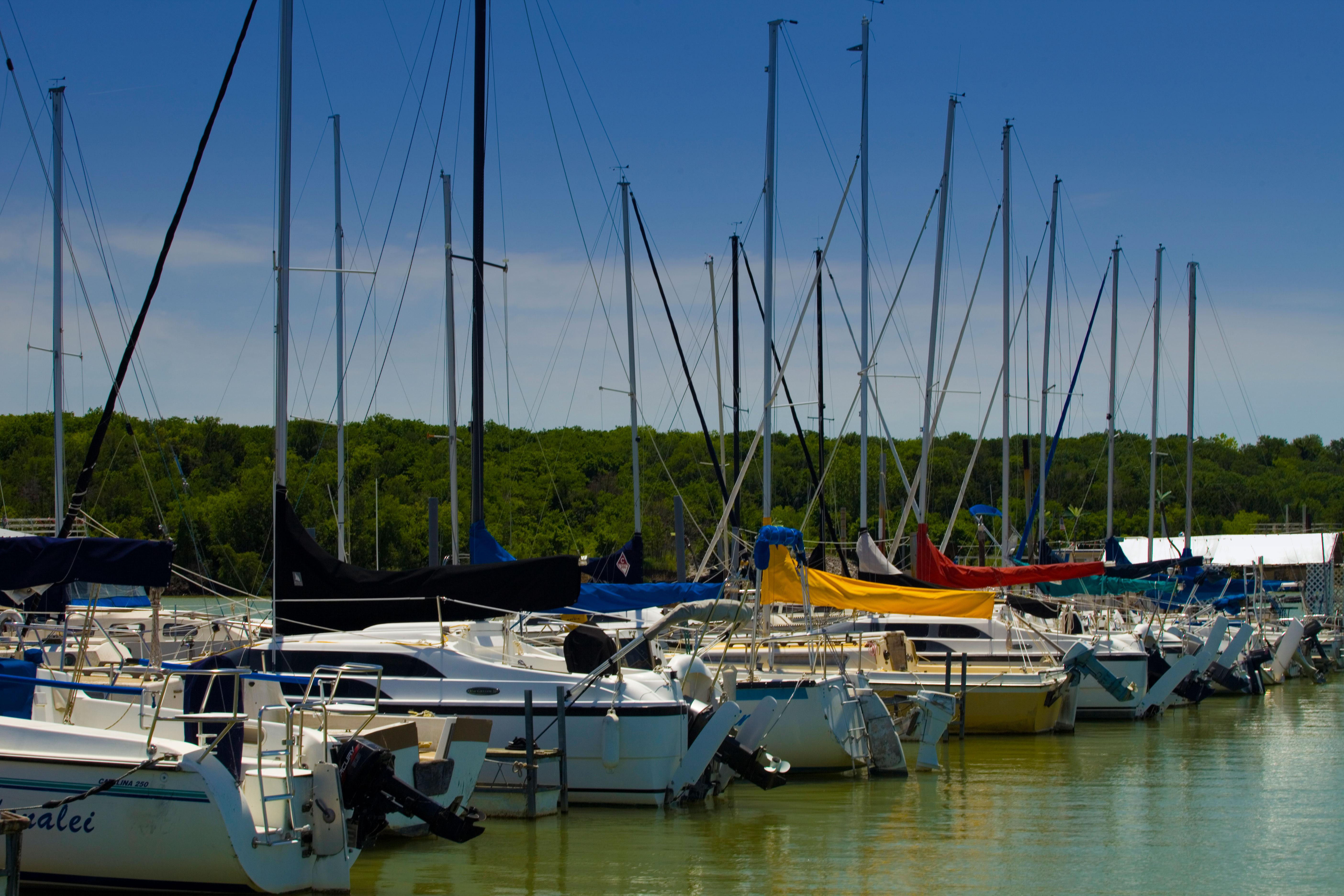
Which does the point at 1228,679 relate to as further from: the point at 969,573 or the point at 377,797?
the point at 377,797

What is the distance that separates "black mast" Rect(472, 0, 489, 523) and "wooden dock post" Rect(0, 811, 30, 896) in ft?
38.5

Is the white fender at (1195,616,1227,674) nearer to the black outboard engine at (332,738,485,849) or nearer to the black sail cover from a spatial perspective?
the black sail cover

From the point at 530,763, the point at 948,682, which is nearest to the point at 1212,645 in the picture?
the point at 948,682

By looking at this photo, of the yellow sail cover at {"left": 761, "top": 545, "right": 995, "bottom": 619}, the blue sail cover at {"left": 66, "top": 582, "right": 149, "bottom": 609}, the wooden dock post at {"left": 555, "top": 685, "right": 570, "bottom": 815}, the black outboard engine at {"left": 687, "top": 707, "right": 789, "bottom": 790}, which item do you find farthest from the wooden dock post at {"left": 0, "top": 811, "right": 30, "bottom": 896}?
the yellow sail cover at {"left": 761, "top": 545, "right": 995, "bottom": 619}

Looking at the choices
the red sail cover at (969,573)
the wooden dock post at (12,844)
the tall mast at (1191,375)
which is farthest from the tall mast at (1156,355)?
the wooden dock post at (12,844)

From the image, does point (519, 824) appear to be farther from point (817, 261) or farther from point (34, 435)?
point (34, 435)

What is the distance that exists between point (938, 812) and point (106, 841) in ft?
32.2

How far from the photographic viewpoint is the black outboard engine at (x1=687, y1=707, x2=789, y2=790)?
15711mm

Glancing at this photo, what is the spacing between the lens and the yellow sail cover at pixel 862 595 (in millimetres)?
18797

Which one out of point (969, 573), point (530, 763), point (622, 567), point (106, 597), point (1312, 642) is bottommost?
point (1312, 642)

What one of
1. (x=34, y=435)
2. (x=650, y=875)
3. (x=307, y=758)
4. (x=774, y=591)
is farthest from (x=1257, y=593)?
(x=34, y=435)

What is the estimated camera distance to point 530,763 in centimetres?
1450

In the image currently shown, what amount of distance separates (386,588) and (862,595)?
27.5ft

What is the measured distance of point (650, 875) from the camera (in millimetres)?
12297
